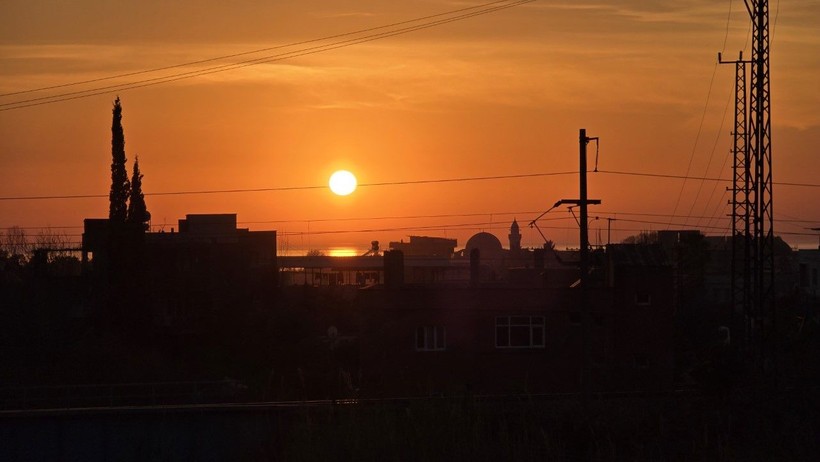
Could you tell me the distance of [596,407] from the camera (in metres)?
20.4

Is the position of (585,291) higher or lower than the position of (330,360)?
higher

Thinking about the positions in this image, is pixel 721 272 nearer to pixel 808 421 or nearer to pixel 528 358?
pixel 528 358

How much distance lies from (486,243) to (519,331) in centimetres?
7637

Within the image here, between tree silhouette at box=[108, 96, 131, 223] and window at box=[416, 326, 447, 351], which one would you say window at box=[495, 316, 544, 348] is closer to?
window at box=[416, 326, 447, 351]

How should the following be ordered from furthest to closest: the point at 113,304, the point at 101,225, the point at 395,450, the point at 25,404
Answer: the point at 101,225
the point at 113,304
the point at 25,404
the point at 395,450

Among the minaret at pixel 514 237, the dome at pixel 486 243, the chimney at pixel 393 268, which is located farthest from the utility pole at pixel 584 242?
the minaret at pixel 514 237

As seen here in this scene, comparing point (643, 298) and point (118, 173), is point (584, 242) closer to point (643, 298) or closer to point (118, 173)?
point (643, 298)

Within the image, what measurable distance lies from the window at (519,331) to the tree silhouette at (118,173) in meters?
23.1

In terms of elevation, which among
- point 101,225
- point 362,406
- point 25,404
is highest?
point 101,225

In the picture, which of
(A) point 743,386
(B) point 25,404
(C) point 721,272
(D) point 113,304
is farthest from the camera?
(C) point 721,272

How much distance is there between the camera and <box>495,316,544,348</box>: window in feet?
139

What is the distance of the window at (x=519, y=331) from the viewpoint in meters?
42.2

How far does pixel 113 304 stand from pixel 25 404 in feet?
55.7

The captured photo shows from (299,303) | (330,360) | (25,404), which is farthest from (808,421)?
(299,303)
